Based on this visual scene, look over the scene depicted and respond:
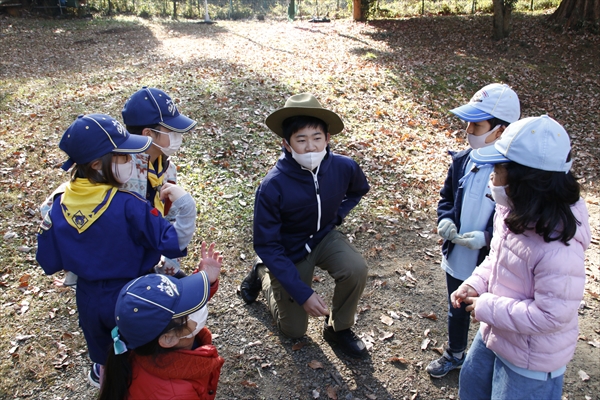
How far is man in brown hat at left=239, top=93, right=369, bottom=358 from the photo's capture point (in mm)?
3381

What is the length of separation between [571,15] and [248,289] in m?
17.4

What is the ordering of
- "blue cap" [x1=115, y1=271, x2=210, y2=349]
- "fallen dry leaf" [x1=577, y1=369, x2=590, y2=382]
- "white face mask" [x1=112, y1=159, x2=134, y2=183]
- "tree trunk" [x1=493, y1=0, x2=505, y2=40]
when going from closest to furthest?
"blue cap" [x1=115, y1=271, x2=210, y2=349]
"white face mask" [x1=112, y1=159, x2=134, y2=183]
"fallen dry leaf" [x1=577, y1=369, x2=590, y2=382]
"tree trunk" [x1=493, y1=0, x2=505, y2=40]

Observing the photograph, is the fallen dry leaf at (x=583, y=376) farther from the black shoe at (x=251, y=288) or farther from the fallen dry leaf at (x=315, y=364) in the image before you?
the black shoe at (x=251, y=288)

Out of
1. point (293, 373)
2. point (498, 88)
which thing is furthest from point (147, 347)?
point (498, 88)

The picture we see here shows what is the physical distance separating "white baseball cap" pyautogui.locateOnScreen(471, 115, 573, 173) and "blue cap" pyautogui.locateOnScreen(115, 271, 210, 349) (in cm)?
174

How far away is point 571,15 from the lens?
16000 mm

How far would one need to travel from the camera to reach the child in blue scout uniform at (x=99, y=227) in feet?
8.30

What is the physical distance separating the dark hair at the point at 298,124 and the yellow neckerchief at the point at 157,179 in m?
1.02

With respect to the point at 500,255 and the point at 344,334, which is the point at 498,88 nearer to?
the point at 500,255

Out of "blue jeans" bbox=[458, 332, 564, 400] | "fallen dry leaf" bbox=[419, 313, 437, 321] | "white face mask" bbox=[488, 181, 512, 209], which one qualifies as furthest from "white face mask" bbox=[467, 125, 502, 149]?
"fallen dry leaf" bbox=[419, 313, 437, 321]

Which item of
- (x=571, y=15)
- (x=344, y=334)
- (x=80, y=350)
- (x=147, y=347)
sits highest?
(x=571, y=15)

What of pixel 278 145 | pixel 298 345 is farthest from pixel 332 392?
pixel 278 145

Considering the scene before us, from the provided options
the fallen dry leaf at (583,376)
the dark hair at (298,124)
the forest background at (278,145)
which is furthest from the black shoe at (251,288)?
the fallen dry leaf at (583,376)

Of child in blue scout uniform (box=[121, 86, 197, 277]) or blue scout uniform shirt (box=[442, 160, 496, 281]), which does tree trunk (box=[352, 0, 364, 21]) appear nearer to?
child in blue scout uniform (box=[121, 86, 197, 277])
